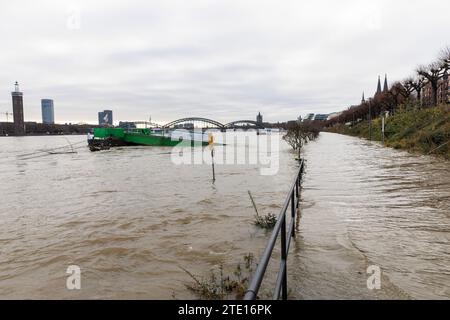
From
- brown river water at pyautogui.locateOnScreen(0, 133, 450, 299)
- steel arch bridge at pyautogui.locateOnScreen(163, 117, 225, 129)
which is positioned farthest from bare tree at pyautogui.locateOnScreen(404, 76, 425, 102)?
steel arch bridge at pyautogui.locateOnScreen(163, 117, 225, 129)

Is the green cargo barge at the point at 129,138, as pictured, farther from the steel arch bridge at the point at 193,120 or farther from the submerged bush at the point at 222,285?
the steel arch bridge at the point at 193,120

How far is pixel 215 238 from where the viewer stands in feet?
22.4

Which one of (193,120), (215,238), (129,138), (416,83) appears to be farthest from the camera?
(193,120)

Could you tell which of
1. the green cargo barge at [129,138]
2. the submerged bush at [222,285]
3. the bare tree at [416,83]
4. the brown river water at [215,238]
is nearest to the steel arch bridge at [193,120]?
the green cargo barge at [129,138]

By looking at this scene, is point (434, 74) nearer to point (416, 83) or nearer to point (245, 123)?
point (416, 83)

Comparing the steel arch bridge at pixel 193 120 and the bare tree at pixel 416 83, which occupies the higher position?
the bare tree at pixel 416 83

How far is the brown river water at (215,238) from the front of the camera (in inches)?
183

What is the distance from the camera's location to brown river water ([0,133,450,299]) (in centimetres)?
464

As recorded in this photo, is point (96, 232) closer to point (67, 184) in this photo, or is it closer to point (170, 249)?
point (170, 249)

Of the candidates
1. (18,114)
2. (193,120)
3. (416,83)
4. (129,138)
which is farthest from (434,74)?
(18,114)

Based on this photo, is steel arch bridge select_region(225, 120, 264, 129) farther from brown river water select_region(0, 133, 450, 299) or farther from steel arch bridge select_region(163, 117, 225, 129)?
brown river water select_region(0, 133, 450, 299)

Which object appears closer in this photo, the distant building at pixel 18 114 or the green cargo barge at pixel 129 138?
the green cargo barge at pixel 129 138
